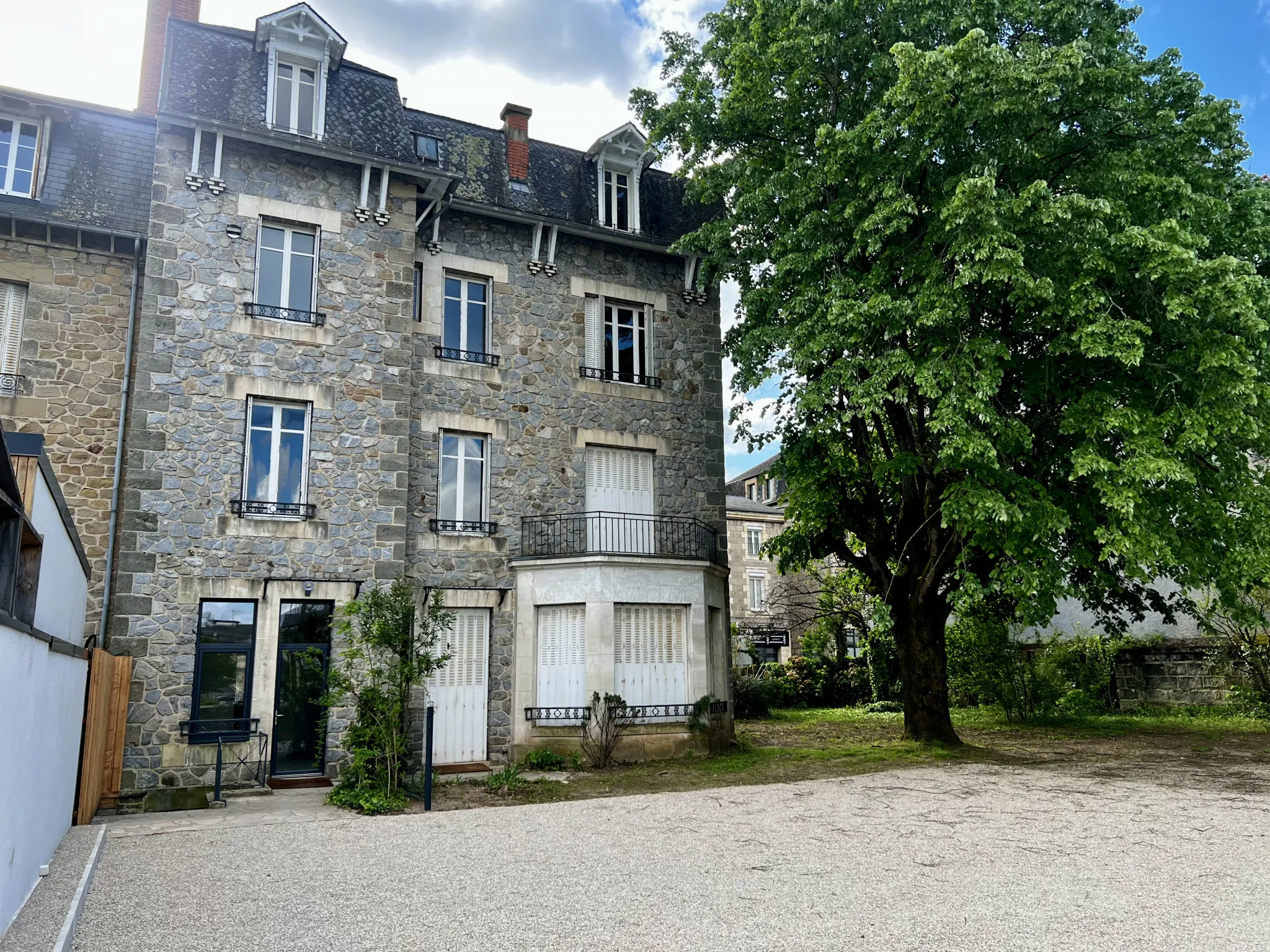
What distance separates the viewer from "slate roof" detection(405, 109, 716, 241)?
52.0 ft

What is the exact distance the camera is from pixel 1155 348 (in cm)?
1218

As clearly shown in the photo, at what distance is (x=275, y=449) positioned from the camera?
13180mm

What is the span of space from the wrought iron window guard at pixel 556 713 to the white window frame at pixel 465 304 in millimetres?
5936

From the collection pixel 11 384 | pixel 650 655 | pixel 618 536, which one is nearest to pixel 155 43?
pixel 11 384

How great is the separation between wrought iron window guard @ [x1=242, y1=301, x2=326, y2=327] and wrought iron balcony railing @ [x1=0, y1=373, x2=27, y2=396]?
3.08 metres

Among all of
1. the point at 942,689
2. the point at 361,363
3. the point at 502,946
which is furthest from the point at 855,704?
the point at 502,946

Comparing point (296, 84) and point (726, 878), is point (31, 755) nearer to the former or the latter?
point (726, 878)

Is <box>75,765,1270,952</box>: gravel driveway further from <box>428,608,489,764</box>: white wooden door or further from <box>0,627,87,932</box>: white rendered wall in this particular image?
<box>428,608,489,764</box>: white wooden door

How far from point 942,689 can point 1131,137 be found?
8818 millimetres

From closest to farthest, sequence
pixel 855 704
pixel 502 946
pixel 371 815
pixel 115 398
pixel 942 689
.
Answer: pixel 502 946, pixel 371 815, pixel 115 398, pixel 942 689, pixel 855 704

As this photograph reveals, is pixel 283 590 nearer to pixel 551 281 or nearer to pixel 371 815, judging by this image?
pixel 371 815

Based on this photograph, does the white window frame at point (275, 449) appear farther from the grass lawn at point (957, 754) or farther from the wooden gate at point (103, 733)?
the grass lawn at point (957, 754)

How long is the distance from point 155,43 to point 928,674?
16.6 meters

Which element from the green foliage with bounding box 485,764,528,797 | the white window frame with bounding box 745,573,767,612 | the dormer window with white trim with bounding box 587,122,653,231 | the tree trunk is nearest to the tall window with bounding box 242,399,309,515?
the green foliage with bounding box 485,764,528,797
